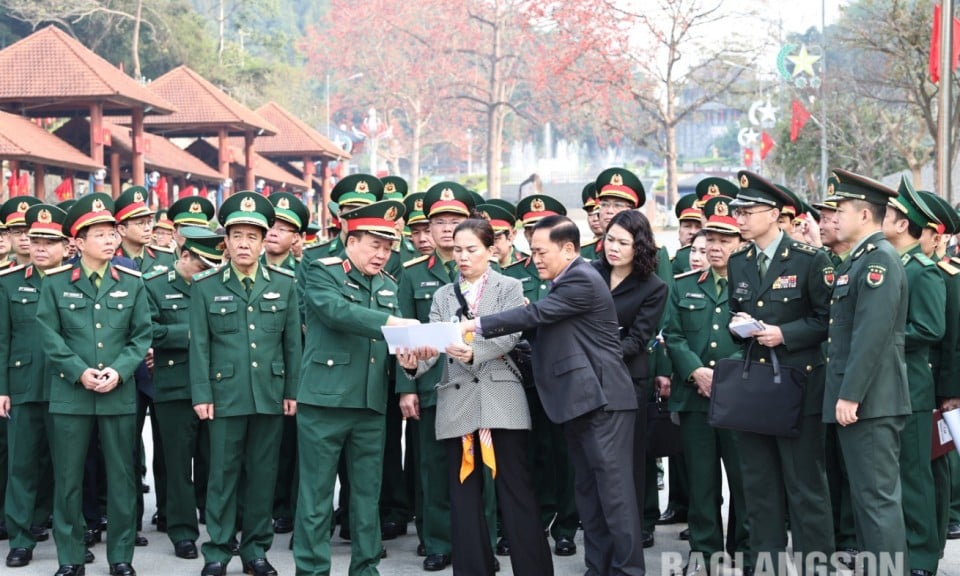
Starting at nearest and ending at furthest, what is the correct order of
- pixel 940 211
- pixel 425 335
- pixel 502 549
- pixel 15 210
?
pixel 425 335
pixel 940 211
pixel 502 549
pixel 15 210

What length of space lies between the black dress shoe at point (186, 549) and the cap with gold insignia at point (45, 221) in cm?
185

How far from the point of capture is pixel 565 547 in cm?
675

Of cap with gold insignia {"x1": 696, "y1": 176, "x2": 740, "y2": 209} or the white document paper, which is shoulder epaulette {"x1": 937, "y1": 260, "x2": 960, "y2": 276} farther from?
the white document paper

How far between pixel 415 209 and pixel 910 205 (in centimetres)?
347

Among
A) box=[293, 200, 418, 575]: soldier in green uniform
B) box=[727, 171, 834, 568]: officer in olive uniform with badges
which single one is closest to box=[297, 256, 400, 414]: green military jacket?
box=[293, 200, 418, 575]: soldier in green uniform

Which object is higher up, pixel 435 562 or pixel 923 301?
pixel 923 301

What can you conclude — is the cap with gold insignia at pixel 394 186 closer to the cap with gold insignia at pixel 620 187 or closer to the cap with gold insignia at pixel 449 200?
the cap with gold insignia at pixel 449 200

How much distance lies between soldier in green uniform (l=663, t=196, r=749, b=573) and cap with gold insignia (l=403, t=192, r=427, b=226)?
197 cm

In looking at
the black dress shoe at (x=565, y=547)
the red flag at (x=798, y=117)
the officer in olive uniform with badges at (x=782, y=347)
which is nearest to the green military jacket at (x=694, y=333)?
the officer in olive uniform with badges at (x=782, y=347)

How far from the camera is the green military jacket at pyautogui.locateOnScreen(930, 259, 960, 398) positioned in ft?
20.1

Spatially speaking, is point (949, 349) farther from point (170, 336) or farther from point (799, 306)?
point (170, 336)

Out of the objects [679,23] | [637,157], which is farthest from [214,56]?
[637,157]

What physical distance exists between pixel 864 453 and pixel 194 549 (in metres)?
3.59

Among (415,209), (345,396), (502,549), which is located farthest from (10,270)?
(502,549)
